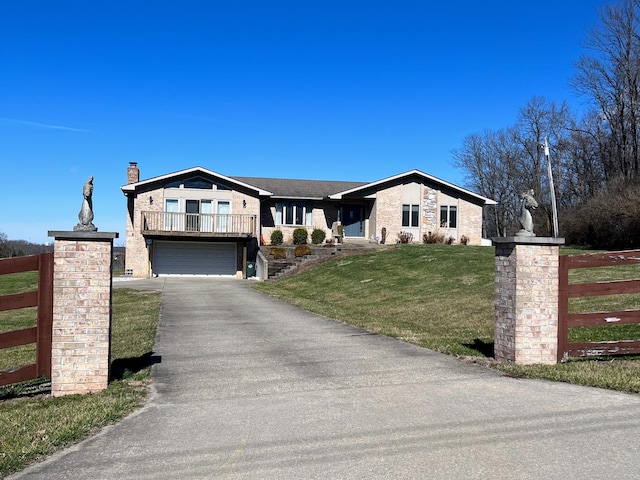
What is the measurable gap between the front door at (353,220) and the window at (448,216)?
5.10 m

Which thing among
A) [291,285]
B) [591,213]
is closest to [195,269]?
[291,285]

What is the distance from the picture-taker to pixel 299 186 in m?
40.0

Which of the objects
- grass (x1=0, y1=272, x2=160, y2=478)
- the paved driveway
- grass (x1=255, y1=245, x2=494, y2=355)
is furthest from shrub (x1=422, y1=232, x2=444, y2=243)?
the paved driveway

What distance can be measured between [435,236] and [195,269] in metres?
14.6

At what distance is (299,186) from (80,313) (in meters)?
33.5

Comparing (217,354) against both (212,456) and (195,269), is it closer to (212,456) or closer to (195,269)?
(212,456)

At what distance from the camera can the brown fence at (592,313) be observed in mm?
8141

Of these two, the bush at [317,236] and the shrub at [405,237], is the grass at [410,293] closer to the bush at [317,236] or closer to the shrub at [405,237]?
the shrub at [405,237]

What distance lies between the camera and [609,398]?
620 cm

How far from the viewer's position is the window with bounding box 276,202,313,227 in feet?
122

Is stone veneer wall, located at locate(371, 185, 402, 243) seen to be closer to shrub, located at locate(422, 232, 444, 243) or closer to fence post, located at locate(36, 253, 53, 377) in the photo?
shrub, located at locate(422, 232, 444, 243)

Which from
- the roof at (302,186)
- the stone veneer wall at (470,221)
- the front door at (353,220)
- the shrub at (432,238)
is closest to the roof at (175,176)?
the roof at (302,186)

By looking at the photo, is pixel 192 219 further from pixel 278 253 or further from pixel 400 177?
pixel 400 177

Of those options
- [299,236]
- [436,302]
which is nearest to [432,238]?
[299,236]
